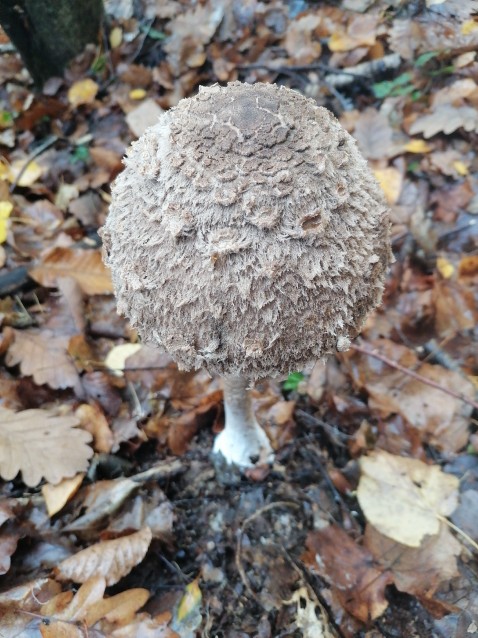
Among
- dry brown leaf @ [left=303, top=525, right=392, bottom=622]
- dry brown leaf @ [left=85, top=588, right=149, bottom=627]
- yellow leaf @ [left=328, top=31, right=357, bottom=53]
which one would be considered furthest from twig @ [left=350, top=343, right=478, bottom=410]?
yellow leaf @ [left=328, top=31, right=357, bottom=53]

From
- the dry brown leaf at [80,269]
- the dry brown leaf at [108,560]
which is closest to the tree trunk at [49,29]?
the dry brown leaf at [80,269]

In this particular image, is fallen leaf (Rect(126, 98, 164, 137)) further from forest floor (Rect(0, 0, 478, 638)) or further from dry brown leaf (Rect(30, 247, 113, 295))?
dry brown leaf (Rect(30, 247, 113, 295))

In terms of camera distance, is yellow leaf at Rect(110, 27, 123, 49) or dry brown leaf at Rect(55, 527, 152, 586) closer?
dry brown leaf at Rect(55, 527, 152, 586)

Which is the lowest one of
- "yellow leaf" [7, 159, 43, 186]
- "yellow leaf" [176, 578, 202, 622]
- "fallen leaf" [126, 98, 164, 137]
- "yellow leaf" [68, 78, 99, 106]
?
"yellow leaf" [176, 578, 202, 622]

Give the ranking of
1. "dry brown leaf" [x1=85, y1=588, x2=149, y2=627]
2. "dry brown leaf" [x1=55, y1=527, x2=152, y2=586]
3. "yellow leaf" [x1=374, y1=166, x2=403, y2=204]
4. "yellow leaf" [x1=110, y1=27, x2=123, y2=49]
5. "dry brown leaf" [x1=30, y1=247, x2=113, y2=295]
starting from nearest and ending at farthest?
1. "dry brown leaf" [x1=85, y1=588, x2=149, y2=627]
2. "dry brown leaf" [x1=55, y1=527, x2=152, y2=586]
3. "dry brown leaf" [x1=30, y1=247, x2=113, y2=295]
4. "yellow leaf" [x1=374, y1=166, x2=403, y2=204]
5. "yellow leaf" [x1=110, y1=27, x2=123, y2=49]

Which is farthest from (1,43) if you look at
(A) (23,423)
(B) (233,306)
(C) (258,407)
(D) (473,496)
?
(D) (473,496)

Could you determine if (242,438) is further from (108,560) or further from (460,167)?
(460,167)
